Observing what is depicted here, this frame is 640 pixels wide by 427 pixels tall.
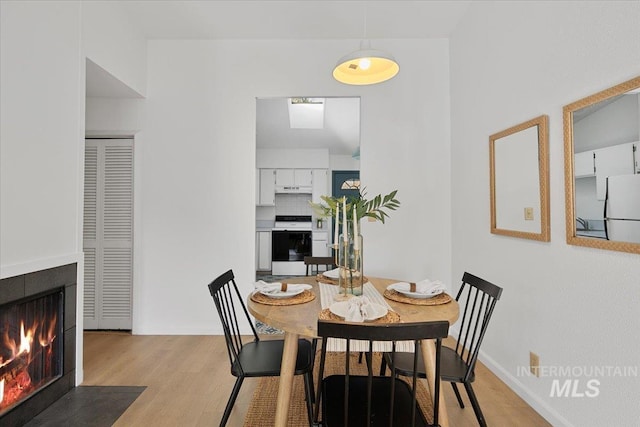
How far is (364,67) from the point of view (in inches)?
81.1

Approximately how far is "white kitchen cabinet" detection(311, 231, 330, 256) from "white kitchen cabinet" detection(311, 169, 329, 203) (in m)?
0.65

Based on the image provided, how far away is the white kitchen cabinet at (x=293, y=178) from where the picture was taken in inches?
247

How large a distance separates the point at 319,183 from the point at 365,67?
423 centimetres

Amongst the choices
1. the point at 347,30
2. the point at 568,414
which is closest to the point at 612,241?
the point at 568,414

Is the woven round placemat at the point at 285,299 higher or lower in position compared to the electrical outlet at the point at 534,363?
higher

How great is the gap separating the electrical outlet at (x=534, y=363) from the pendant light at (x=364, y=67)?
1.93m

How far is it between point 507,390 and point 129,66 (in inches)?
153

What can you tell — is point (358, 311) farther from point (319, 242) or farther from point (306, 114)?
point (319, 242)

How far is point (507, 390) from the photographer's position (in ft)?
7.03

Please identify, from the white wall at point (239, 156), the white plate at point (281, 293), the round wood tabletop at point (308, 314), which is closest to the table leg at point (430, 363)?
the round wood tabletop at point (308, 314)

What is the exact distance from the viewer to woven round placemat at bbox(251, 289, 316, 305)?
168 cm

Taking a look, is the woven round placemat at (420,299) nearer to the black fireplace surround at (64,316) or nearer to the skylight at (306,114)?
the black fireplace surround at (64,316)

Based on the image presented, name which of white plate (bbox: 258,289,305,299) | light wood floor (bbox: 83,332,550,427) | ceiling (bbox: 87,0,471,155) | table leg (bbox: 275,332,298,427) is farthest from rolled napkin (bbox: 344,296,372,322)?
ceiling (bbox: 87,0,471,155)

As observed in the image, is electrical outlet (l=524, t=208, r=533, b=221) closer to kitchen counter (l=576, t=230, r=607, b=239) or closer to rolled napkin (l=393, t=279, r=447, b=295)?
kitchen counter (l=576, t=230, r=607, b=239)
